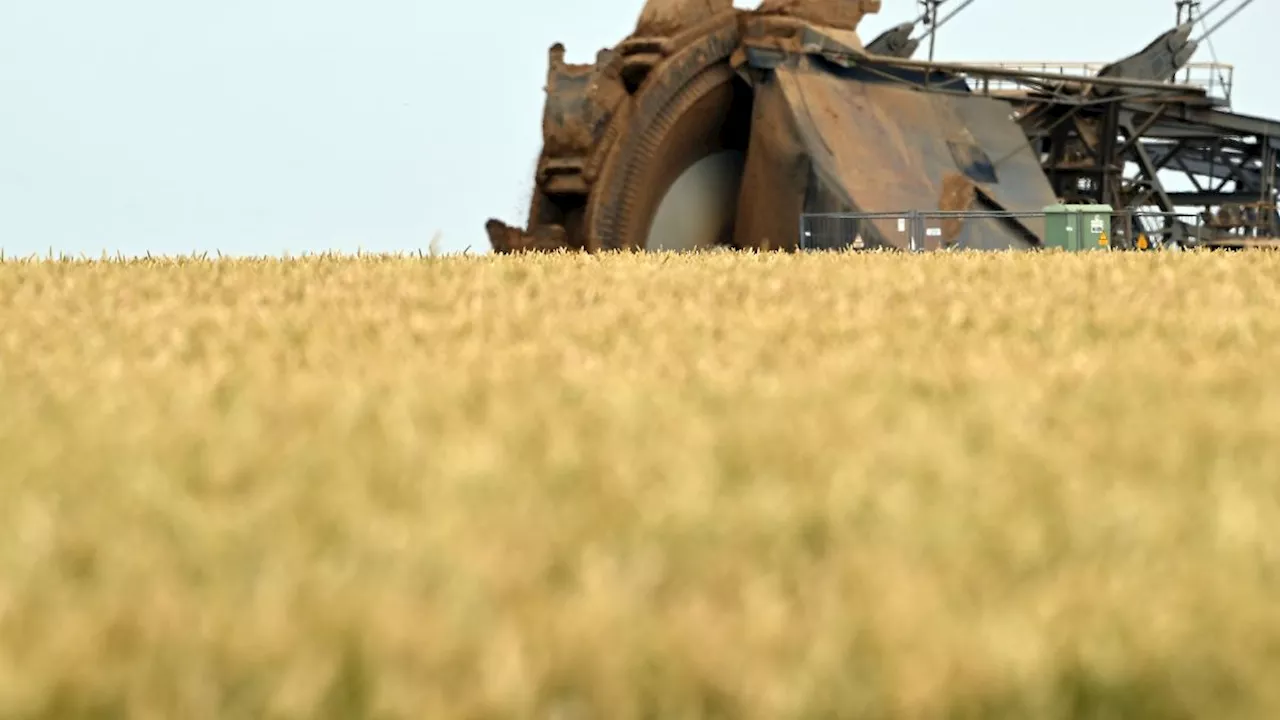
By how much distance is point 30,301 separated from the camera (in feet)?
12.0


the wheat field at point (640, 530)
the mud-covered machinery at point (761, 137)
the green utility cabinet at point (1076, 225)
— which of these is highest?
the mud-covered machinery at point (761, 137)

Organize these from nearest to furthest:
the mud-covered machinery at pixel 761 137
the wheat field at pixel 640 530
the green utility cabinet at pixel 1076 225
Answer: the wheat field at pixel 640 530 < the green utility cabinet at pixel 1076 225 < the mud-covered machinery at pixel 761 137

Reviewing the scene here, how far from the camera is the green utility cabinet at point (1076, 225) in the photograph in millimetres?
17031

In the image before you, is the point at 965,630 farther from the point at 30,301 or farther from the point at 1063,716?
the point at 30,301

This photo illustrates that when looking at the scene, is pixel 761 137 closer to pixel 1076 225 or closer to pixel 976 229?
pixel 976 229

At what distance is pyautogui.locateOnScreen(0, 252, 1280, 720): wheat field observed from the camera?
2.92 ft

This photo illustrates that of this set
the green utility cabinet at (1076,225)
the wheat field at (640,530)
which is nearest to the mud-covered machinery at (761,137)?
the green utility cabinet at (1076,225)

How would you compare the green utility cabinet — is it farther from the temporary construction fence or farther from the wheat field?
the wheat field

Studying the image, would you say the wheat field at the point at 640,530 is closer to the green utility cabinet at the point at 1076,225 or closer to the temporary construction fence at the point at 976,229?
the temporary construction fence at the point at 976,229

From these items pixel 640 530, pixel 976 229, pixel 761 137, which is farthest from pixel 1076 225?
pixel 640 530

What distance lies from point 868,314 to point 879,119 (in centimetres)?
1753

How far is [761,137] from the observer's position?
19250mm

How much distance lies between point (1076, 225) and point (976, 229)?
1.97 m

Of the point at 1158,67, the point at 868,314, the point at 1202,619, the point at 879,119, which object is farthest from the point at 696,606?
the point at 1158,67
